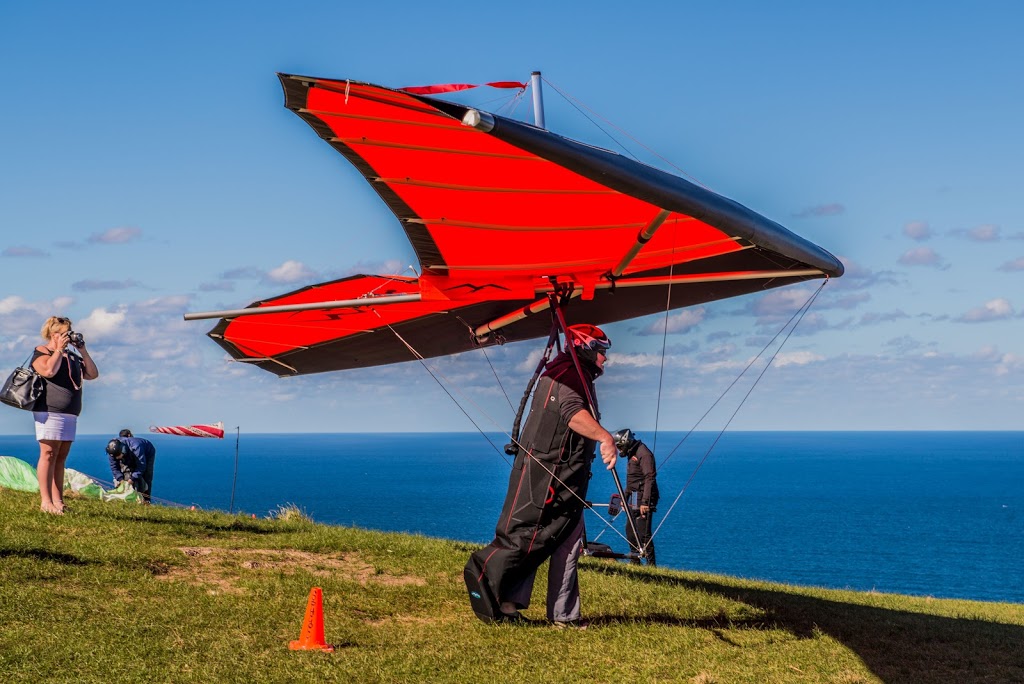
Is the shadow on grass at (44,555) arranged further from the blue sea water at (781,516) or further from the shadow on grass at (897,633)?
the blue sea water at (781,516)

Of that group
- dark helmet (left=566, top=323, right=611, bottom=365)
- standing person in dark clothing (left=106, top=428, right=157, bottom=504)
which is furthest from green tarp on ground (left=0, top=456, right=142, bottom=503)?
dark helmet (left=566, top=323, right=611, bottom=365)

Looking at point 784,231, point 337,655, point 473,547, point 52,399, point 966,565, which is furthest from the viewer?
point 966,565

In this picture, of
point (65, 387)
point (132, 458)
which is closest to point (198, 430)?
point (132, 458)

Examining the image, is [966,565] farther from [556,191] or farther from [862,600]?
[556,191]

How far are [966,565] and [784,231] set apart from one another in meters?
81.4

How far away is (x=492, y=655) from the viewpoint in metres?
6.54

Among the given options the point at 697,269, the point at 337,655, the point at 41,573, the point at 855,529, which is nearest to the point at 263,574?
the point at 41,573

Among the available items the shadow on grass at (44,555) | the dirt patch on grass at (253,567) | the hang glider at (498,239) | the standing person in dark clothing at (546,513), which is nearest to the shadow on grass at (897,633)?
the standing person in dark clothing at (546,513)

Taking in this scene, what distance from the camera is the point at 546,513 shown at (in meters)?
7.27

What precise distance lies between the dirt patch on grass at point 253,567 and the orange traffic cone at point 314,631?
5.43 ft

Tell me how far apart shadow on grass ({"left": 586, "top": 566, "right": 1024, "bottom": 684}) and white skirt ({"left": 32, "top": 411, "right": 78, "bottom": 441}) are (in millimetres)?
5707

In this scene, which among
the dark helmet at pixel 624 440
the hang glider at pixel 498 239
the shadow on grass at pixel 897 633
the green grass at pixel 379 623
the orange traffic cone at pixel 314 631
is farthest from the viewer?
the dark helmet at pixel 624 440

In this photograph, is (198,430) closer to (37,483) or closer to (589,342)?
(37,483)

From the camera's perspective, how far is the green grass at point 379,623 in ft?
20.2
